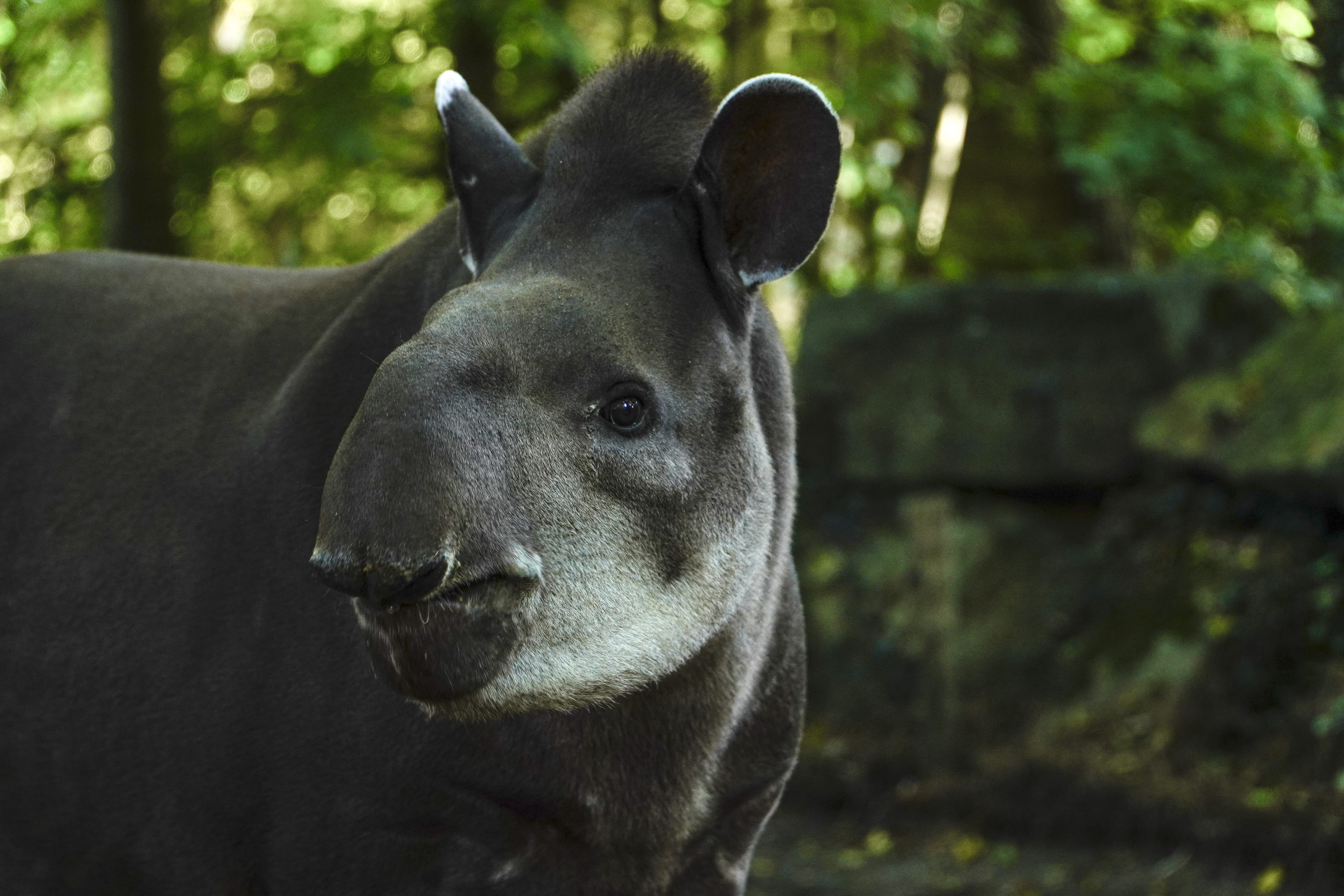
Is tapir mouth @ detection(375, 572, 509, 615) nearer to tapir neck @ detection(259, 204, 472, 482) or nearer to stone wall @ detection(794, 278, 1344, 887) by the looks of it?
tapir neck @ detection(259, 204, 472, 482)

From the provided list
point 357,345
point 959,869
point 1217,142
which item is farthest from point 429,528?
point 1217,142

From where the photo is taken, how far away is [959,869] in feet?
21.3

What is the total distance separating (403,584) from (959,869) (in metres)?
5.17

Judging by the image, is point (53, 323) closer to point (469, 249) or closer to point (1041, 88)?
point (469, 249)

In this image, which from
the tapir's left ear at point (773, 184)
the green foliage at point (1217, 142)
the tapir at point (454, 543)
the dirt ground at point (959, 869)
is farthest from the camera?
the green foliage at point (1217, 142)

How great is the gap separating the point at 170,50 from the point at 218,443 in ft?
29.1

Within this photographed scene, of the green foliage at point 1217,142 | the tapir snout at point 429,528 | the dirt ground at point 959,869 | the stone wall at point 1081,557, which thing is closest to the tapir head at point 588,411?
the tapir snout at point 429,528

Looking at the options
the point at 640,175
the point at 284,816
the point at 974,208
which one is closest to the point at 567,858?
the point at 284,816

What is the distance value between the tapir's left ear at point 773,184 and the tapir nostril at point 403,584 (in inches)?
39.3

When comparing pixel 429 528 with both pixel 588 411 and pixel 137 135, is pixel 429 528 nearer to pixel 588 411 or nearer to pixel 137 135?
pixel 588 411

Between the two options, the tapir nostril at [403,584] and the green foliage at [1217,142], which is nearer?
the tapir nostril at [403,584]

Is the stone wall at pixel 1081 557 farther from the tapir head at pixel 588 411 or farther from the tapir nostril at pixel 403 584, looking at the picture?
the tapir nostril at pixel 403 584

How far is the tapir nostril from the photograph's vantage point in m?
1.98

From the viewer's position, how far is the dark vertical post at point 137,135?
27.3 ft
